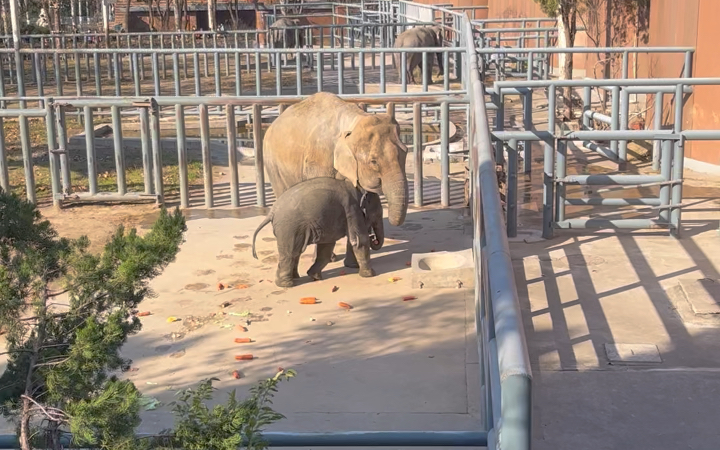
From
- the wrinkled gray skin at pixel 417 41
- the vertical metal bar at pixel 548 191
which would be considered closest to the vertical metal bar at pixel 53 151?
the vertical metal bar at pixel 548 191

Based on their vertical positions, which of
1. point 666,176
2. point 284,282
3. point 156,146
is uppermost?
point 156,146

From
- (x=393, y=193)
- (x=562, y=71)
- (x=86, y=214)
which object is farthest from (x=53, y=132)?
(x=562, y=71)

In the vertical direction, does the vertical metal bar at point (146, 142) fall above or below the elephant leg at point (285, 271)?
above

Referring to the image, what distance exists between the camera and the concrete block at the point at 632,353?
5973mm

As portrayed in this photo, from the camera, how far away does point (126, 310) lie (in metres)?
3.20

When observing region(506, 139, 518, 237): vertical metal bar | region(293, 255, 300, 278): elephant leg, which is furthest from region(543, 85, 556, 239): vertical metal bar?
region(293, 255, 300, 278): elephant leg

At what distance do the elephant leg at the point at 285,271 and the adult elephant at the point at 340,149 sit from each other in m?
0.62

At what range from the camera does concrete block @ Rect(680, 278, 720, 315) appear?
22.1 feet

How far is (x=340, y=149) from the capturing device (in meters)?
7.84

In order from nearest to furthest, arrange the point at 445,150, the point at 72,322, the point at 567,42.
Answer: the point at 72,322
the point at 445,150
the point at 567,42

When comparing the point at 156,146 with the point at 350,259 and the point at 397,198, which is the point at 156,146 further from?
the point at 397,198

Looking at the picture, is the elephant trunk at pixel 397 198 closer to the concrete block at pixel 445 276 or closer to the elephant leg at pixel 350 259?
the concrete block at pixel 445 276

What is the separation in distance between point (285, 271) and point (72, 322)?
450 cm

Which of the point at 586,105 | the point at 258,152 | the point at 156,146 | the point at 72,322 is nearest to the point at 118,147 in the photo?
the point at 156,146
